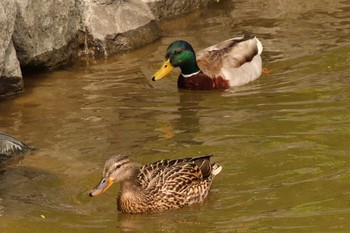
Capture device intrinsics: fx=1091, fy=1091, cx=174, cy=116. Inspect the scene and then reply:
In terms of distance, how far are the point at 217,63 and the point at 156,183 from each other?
16.4 ft

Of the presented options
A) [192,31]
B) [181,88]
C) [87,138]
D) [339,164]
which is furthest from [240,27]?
[339,164]

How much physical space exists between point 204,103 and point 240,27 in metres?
→ 3.21

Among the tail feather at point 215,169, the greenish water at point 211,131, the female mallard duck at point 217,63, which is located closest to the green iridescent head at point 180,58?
the female mallard duck at point 217,63

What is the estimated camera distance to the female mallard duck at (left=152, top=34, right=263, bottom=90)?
13.5m

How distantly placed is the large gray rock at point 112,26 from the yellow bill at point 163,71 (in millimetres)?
1262

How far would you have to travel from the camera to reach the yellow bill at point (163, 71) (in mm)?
13291

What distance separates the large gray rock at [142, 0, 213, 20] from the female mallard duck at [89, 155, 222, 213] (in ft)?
22.7

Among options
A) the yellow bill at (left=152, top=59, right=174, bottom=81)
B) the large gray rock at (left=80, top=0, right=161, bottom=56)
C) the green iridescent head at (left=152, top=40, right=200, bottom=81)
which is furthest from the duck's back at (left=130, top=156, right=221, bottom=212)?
the large gray rock at (left=80, top=0, right=161, bottom=56)

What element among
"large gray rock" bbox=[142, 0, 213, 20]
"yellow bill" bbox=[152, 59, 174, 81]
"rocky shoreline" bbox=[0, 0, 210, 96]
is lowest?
"large gray rock" bbox=[142, 0, 213, 20]

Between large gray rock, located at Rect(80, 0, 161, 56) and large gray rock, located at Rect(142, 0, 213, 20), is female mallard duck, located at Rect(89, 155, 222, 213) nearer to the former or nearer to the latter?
large gray rock, located at Rect(80, 0, 161, 56)

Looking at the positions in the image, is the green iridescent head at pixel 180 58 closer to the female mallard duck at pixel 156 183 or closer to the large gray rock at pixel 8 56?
the large gray rock at pixel 8 56

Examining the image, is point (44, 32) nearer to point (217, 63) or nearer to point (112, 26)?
point (112, 26)

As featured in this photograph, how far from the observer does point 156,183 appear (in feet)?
30.0

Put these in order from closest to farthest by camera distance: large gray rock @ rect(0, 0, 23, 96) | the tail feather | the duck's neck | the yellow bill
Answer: the duck's neck < the tail feather < large gray rock @ rect(0, 0, 23, 96) < the yellow bill
